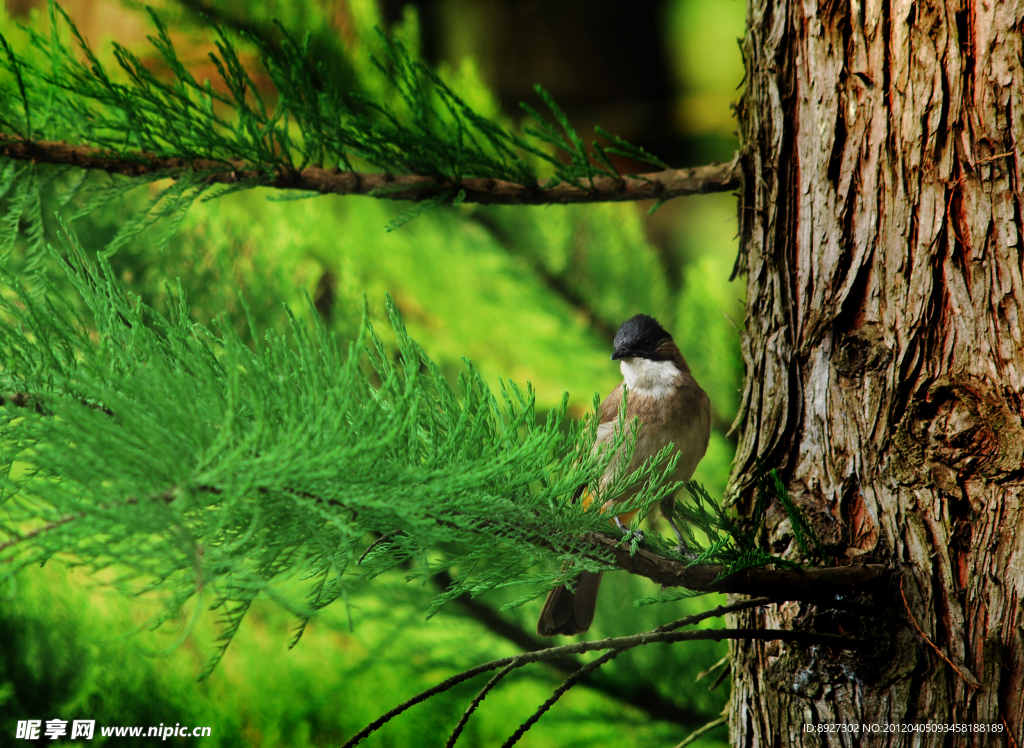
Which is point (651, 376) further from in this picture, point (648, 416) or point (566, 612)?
point (566, 612)

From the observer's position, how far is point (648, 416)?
6.38 ft

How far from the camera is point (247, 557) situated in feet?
2.42

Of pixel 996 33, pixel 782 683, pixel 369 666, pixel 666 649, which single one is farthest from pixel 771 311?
pixel 369 666

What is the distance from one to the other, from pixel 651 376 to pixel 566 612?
70cm

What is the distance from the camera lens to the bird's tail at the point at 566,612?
1.88 m

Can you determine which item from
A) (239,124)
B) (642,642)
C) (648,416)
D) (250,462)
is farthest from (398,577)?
(250,462)

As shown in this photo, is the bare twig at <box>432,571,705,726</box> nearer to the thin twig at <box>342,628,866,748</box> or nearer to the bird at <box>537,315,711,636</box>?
the bird at <box>537,315,711,636</box>

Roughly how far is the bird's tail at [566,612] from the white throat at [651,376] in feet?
1.72

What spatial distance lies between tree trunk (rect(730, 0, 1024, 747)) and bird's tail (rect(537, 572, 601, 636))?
56 cm

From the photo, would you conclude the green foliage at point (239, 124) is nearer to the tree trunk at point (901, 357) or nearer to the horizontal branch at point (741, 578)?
Answer: the tree trunk at point (901, 357)

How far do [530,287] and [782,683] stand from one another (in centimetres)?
143

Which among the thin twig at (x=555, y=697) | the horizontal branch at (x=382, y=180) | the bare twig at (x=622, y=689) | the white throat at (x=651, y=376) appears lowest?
the bare twig at (x=622, y=689)

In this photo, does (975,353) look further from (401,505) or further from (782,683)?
(401,505)

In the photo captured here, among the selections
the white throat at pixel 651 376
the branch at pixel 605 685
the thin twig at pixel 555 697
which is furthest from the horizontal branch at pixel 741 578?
the branch at pixel 605 685
